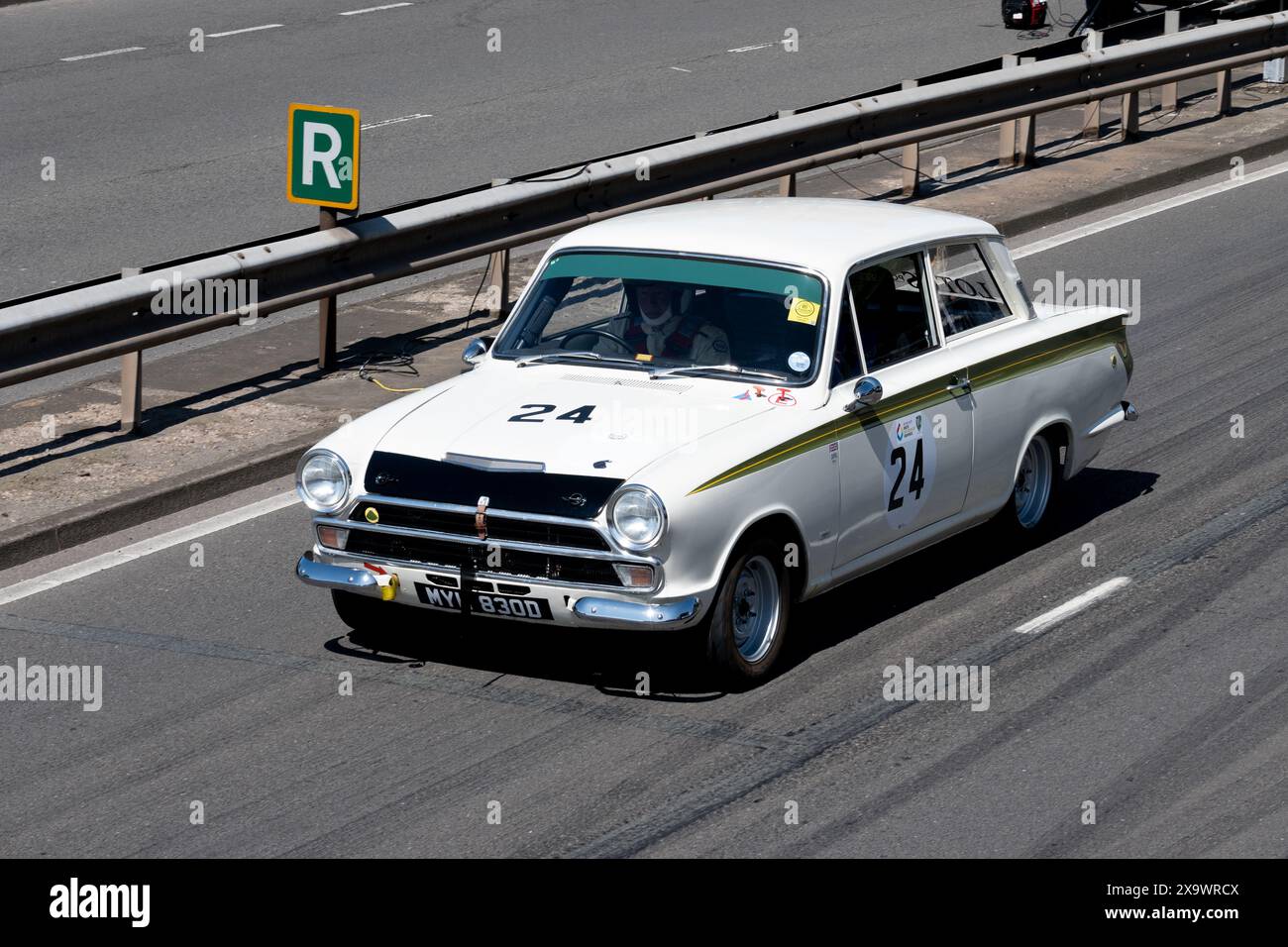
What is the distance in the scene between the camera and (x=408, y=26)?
23.2 meters

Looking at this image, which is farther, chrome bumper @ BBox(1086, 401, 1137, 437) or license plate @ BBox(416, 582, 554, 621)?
chrome bumper @ BBox(1086, 401, 1137, 437)

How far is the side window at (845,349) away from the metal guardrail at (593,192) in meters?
3.94

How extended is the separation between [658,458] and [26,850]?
2567mm

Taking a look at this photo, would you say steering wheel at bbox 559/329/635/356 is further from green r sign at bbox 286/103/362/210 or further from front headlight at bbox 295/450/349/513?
green r sign at bbox 286/103/362/210

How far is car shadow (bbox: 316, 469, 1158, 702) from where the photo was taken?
24.3ft

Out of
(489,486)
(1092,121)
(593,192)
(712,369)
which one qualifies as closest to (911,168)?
(1092,121)

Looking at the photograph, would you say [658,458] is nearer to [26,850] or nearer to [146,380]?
[26,850]

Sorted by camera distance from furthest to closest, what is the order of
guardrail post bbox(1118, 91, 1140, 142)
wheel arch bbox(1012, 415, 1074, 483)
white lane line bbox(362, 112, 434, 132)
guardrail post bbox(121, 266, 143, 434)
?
1. white lane line bbox(362, 112, 434, 132)
2. guardrail post bbox(1118, 91, 1140, 142)
3. guardrail post bbox(121, 266, 143, 434)
4. wheel arch bbox(1012, 415, 1074, 483)

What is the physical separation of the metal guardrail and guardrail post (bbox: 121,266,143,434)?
16 millimetres

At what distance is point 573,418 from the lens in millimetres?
7516

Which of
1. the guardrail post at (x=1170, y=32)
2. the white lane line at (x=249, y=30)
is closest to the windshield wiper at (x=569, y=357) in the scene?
the guardrail post at (x=1170, y=32)

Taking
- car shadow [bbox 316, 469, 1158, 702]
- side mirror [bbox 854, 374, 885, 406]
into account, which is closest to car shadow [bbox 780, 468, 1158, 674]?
car shadow [bbox 316, 469, 1158, 702]

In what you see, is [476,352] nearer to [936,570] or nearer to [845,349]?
[845,349]
